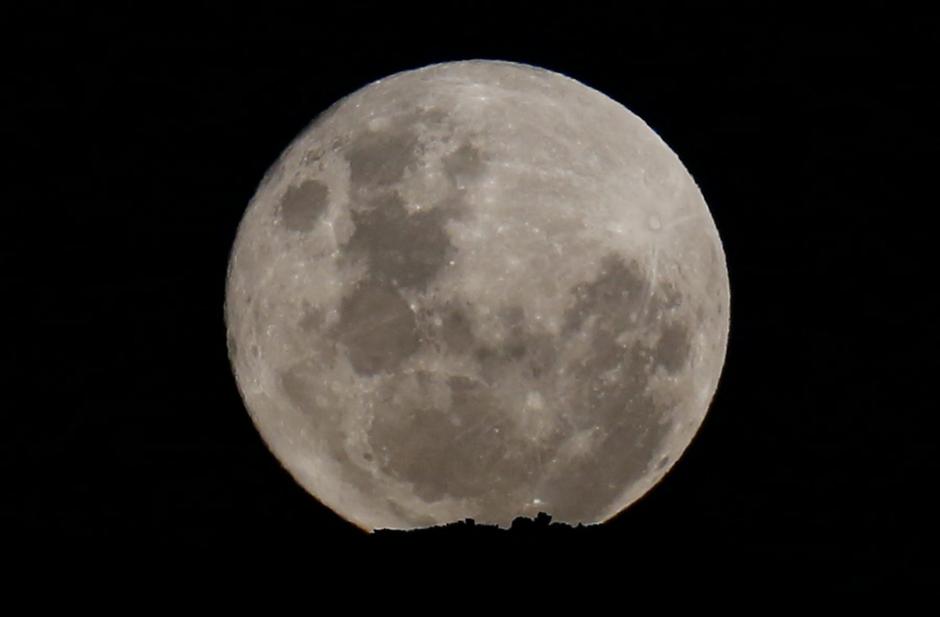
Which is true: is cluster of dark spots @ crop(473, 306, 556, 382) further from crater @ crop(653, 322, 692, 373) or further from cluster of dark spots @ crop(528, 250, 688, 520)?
crater @ crop(653, 322, 692, 373)

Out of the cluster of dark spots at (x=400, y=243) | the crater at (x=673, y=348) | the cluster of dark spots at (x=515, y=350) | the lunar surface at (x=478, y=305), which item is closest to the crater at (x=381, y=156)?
the lunar surface at (x=478, y=305)

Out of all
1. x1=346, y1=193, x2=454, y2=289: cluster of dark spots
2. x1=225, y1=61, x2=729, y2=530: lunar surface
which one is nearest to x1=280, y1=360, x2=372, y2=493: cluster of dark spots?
x1=225, y1=61, x2=729, y2=530: lunar surface

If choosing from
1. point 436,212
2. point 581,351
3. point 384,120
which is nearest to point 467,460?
point 581,351

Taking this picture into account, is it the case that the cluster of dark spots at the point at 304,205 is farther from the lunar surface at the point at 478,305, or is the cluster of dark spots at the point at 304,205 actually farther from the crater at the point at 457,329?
the crater at the point at 457,329

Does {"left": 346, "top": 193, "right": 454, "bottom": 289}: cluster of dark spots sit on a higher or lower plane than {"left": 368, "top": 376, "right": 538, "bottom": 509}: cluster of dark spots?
higher

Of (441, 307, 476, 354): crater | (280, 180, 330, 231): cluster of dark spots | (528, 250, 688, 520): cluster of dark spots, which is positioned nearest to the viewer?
(441, 307, 476, 354): crater
